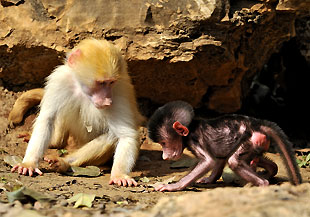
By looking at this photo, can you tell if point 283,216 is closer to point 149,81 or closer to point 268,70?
point 149,81

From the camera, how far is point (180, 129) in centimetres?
497

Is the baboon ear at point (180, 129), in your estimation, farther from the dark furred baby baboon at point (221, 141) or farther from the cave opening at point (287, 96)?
the cave opening at point (287, 96)

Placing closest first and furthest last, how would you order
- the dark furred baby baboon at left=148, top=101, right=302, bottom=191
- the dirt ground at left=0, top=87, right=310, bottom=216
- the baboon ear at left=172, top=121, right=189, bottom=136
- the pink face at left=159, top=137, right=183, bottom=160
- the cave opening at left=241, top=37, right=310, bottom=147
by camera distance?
the dirt ground at left=0, top=87, right=310, bottom=216, the dark furred baby baboon at left=148, top=101, right=302, bottom=191, the baboon ear at left=172, top=121, right=189, bottom=136, the pink face at left=159, top=137, right=183, bottom=160, the cave opening at left=241, top=37, right=310, bottom=147

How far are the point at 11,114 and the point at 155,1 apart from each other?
291 centimetres

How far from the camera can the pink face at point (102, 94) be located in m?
5.47

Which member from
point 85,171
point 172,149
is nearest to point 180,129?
point 172,149

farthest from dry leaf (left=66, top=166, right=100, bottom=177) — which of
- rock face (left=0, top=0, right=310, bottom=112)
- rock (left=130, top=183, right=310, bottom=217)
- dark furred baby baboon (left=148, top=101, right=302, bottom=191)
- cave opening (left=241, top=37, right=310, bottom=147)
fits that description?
cave opening (left=241, top=37, right=310, bottom=147)

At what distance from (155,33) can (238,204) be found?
4089 millimetres

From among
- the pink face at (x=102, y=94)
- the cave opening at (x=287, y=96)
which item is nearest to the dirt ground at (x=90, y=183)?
the pink face at (x=102, y=94)

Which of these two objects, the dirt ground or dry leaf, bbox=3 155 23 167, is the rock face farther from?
dry leaf, bbox=3 155 23 167

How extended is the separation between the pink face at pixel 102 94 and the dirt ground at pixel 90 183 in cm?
94

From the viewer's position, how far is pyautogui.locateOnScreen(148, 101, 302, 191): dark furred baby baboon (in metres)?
4.78

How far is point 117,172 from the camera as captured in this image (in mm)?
5352

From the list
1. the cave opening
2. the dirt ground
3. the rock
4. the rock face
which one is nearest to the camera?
the rock
